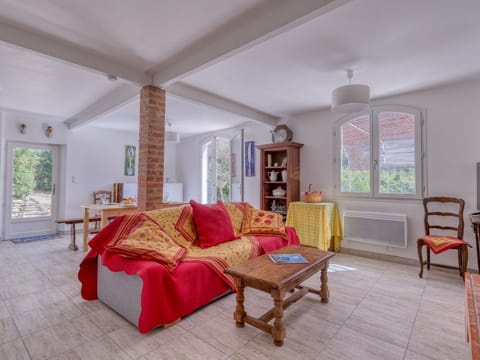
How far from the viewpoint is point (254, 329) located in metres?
2.02

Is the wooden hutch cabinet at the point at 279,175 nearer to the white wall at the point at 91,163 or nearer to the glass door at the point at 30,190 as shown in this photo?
the white wall at the point at 91,163

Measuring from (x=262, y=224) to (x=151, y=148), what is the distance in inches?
66.8

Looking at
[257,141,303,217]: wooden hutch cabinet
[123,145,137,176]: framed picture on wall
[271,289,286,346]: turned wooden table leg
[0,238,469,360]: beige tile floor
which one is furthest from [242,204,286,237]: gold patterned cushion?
[123,145,137,176]: framed picture on wall

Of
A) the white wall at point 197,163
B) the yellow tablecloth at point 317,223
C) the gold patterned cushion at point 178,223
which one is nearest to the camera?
the gold patterned cushion at point 178,223

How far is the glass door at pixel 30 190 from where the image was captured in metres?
5.00

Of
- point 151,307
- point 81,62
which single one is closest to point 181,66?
point 81,62

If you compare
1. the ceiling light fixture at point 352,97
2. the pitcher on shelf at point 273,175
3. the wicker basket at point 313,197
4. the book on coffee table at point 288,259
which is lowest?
the book on coffee table at point 288,259

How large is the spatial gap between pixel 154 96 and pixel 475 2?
3026 millimetres

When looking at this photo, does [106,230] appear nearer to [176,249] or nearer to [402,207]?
[176,249]

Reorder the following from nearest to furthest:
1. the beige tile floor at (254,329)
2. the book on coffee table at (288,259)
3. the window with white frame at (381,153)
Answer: the beige tile floor at (254,329)
the book on coffee table at (288,259)
the window with white frame at (381,153)

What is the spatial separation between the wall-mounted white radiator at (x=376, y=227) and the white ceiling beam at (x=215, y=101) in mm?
2253

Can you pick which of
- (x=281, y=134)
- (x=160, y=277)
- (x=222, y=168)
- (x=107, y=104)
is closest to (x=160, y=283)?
(x=160, y=277)

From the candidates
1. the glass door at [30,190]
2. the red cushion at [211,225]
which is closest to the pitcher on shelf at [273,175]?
the red cushion at [211,225]

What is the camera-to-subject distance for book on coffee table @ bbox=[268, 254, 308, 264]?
7.19 ft
